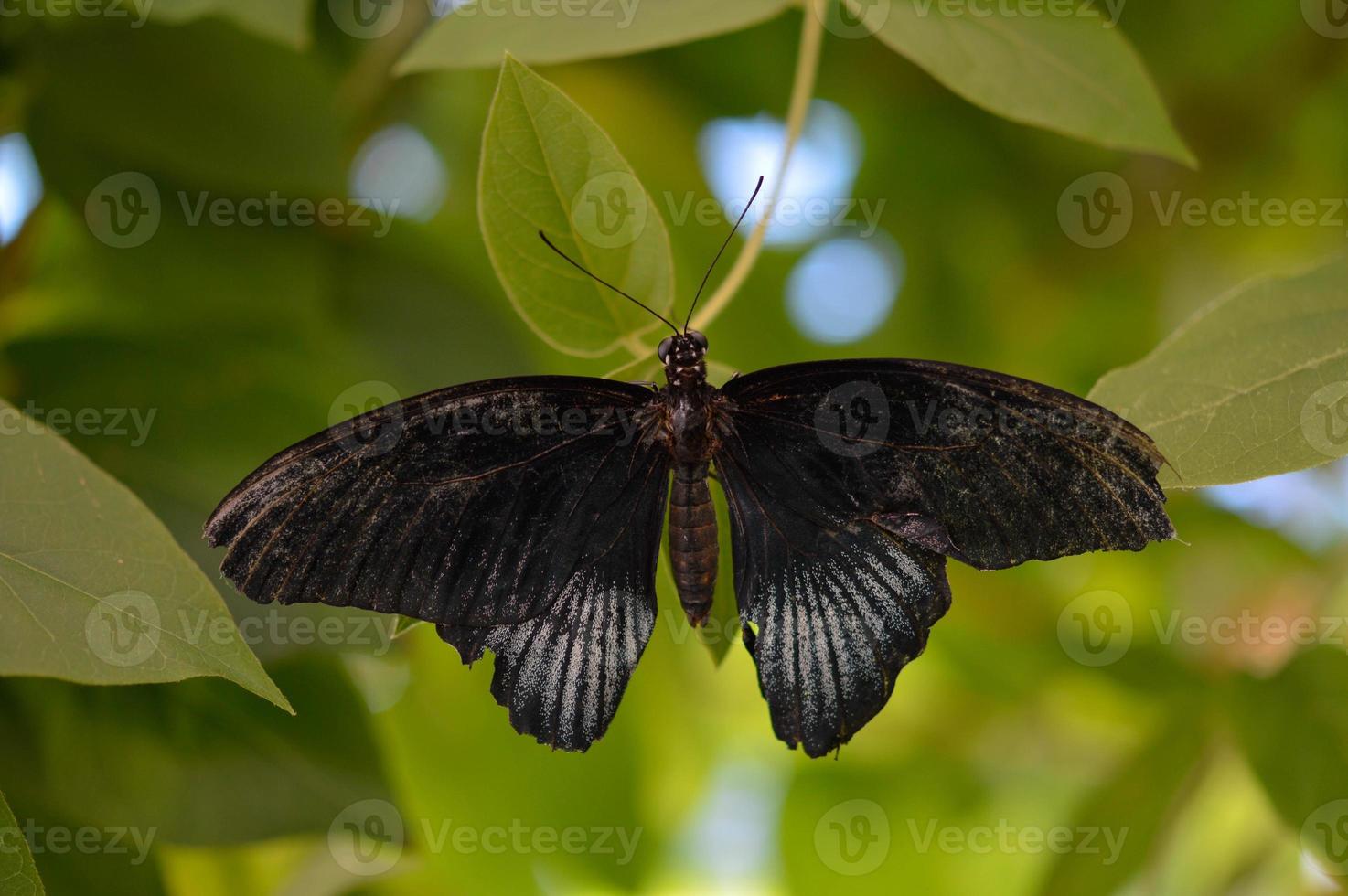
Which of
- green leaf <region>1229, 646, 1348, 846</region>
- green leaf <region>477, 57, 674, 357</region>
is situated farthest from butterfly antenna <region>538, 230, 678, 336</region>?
green leaf <region>1229, 646, 1348, 846</region>

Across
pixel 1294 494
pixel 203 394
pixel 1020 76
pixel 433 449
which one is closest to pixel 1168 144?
pixel 1020 76

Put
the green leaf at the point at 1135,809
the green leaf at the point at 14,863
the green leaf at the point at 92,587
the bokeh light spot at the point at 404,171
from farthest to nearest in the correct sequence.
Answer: the bokeh light spot at the point at 404,171, the green leaf at the point at 1135,809, the green leaf at the point at 14,863, the green leaf at the point at 92,587

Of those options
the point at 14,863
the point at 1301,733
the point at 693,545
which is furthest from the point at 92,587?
the point at 1301,733

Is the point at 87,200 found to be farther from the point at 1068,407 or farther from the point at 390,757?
the point at 1068,407

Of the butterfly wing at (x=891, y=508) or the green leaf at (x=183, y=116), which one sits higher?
the green leaf at (x=183, y=116)

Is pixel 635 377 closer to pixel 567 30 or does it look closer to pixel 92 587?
pixel 567 30

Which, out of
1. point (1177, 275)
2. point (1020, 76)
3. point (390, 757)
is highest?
point (1177, 275)

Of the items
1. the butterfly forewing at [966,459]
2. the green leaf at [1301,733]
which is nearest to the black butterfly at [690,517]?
the butterfly forewing at [966,459]

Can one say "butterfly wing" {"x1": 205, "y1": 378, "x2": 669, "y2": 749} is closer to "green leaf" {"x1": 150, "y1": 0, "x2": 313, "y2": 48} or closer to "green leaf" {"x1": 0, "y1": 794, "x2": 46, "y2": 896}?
"green leaf" {"x1": 0, "y1": 794, "x2": 46, "y2": 896}

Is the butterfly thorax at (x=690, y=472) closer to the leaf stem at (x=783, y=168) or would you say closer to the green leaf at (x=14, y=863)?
the leaf stem at (x=783, y=168)
